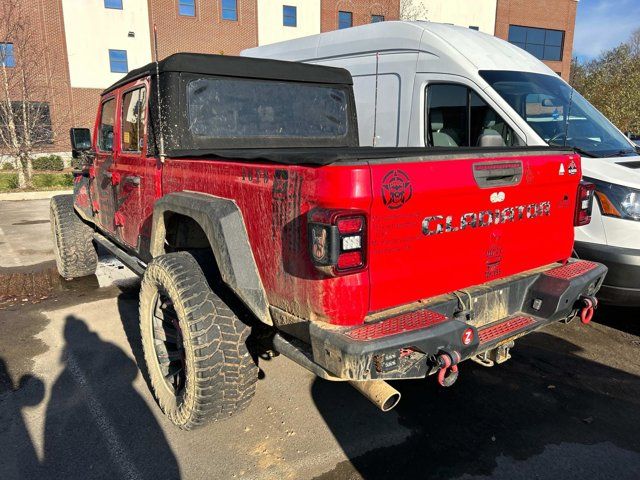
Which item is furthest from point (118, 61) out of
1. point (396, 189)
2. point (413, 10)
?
point (396, 189)

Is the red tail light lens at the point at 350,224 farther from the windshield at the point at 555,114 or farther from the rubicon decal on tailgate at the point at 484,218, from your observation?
the windshield at the point at 555,114

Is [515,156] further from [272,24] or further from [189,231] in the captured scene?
[272,24]

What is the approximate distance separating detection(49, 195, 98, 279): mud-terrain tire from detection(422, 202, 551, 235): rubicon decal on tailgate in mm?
4853

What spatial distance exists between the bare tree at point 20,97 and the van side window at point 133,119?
15079 mm

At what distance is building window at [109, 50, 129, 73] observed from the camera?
27188mm

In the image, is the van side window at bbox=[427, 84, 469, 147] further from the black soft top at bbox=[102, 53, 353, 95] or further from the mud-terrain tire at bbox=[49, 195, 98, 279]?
the mud-terrain tire at bbox=[49, 195, 98, 279]

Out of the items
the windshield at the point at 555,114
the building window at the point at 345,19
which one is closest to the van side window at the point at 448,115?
the windshield at the point at 555,114

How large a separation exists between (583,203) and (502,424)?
1.55m

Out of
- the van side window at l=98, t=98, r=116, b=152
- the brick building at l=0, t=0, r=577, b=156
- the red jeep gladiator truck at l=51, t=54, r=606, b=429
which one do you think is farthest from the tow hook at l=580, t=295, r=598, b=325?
the brick building at l=0, t=0, r=577, b=156

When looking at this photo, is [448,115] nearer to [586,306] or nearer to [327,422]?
[586,306]

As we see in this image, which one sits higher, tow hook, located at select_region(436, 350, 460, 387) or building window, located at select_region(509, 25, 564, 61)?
building window, located at select_region(509, 25, 564, 61)

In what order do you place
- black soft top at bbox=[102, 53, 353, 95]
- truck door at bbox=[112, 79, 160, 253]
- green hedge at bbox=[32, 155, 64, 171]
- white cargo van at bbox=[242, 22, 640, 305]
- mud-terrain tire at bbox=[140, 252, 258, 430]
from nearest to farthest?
mud-terrain tire at bbox=[140, 252, 258, 430]
black soft top at bbox=[102, 53, 353, 95]
truck door at bbox=[112, 79, 160, 253]
white cargo van at bbox=[242, 22, 640, 305]
green hedge at bbox=[32, 155, 64, 171]

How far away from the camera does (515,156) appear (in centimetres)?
273

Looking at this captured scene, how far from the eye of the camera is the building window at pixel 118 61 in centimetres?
2719
